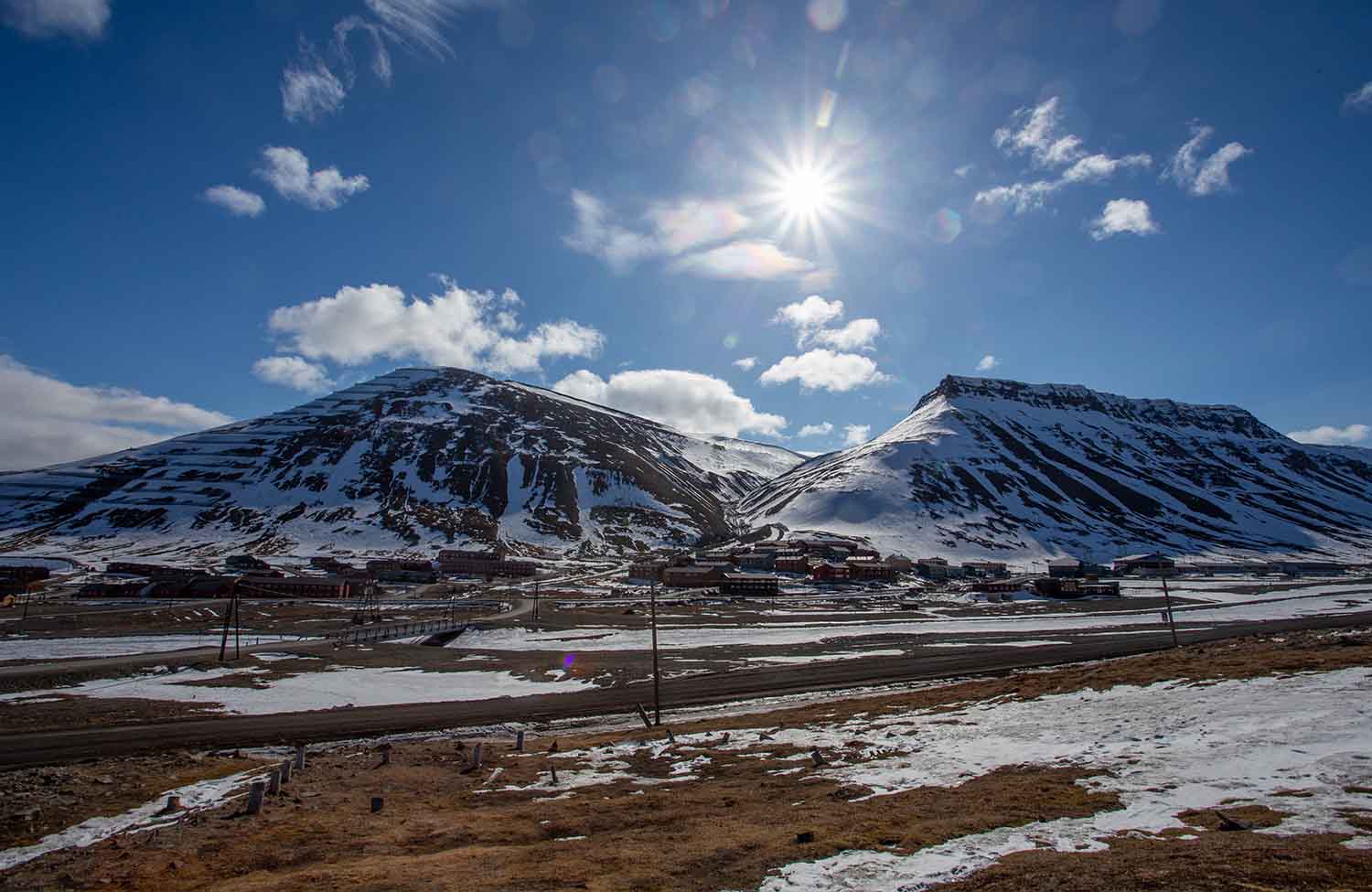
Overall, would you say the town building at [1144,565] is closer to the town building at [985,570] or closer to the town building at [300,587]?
the town building at [985,570]

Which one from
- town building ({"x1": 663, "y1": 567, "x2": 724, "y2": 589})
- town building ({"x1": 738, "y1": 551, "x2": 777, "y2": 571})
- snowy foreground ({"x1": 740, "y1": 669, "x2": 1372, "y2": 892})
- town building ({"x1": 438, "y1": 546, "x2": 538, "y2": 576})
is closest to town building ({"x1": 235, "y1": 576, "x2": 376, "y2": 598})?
town building ({"x1": 438, "y1": 546, "x2": 538, "y2": 576})

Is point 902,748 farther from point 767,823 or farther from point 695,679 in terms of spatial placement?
point 695,679

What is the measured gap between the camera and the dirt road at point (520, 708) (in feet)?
95.2

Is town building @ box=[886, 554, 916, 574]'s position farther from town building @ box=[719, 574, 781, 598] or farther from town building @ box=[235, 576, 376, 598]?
town building @ box=[235, 576, 376, 598]

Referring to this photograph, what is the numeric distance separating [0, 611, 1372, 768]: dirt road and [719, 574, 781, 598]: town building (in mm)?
64521

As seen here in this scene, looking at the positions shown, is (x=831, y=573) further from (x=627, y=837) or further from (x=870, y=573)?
(x=627, y=837)

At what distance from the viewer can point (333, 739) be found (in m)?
30.4

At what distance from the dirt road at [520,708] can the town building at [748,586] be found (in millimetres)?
64521

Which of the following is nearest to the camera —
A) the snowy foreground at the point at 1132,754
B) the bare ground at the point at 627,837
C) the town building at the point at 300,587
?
the bare ground at the point at 627,837

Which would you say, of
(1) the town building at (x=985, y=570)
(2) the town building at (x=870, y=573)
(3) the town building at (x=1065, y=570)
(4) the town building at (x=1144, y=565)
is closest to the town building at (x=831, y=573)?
(2) the town building at (x=870, y=573)

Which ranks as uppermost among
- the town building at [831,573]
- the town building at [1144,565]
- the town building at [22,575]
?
the town building at [22,575]

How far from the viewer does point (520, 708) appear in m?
37.5

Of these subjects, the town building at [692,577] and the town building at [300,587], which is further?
the town building at [692,577]

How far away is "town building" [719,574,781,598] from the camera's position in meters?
123
